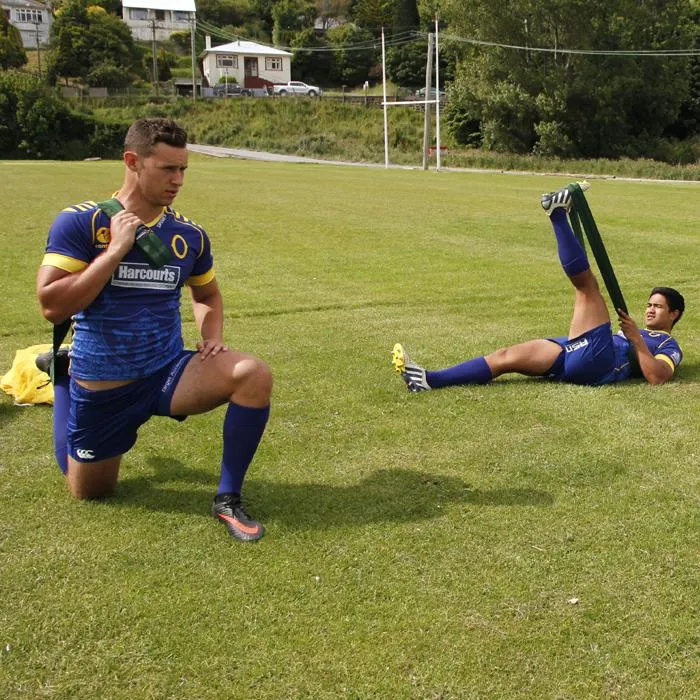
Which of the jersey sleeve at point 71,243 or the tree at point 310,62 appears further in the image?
the tree at point 310,62

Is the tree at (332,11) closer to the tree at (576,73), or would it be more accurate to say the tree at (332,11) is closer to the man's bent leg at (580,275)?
the tree at (576,73)

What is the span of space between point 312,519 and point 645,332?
441cm

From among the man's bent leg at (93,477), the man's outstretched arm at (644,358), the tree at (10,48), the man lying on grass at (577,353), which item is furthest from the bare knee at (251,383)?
the tree at (10,48)

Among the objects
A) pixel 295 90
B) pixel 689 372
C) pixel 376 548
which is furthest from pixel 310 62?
pixel 376 548

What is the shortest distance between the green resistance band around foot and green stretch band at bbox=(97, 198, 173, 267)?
3838 mm

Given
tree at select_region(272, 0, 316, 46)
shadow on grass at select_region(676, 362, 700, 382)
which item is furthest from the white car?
shadow on grass at select_region(676, 362, 700, 382)

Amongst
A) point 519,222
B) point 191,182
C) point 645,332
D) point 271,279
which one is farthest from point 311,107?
point 645,332

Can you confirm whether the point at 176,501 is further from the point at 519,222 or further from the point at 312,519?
the point at 519,222

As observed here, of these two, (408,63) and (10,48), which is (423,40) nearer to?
(408,63)

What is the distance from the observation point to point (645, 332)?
762 centimetres

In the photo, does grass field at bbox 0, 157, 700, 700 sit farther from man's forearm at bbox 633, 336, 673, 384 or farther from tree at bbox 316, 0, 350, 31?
tree at bbox 316, 0, 350, 31

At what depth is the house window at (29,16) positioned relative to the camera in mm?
131375

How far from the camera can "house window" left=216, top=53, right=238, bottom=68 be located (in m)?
120

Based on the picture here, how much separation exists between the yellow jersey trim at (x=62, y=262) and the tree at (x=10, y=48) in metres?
116
